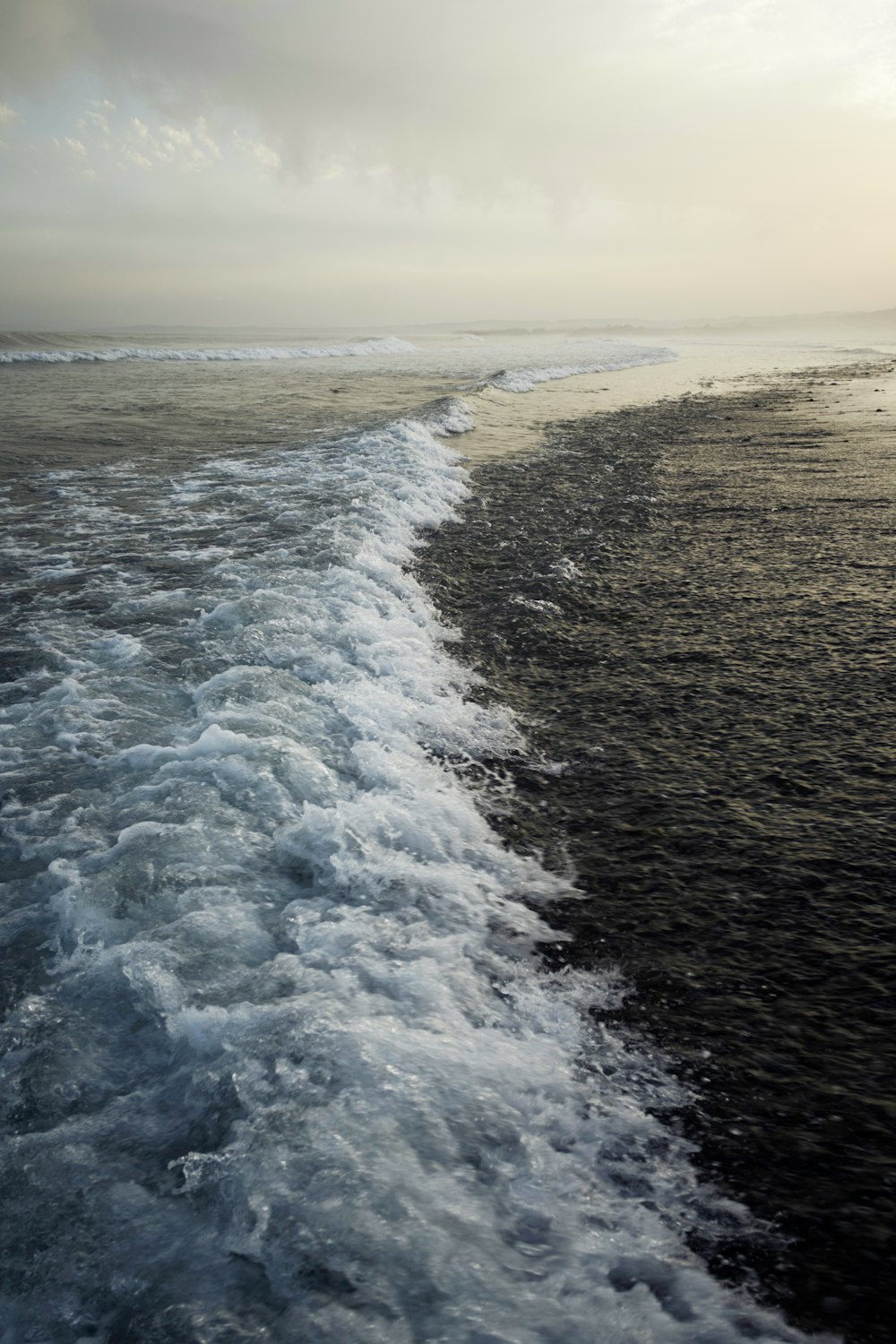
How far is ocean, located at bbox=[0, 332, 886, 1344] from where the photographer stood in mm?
2004

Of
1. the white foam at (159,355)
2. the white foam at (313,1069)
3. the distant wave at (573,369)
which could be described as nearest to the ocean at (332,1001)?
the white foam at (313,1069)

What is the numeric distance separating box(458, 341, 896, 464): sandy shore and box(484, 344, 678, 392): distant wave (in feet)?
2.88

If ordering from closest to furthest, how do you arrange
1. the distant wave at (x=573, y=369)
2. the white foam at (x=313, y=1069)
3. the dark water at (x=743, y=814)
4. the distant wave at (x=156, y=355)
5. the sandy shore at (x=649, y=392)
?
the white foam at (x=313, y=1069), the dark water at (x=743, y=814), the sandy shore at (x=649, y=392), the distant wave at (x=573, y=369), the distant wave at (x=156, y=355)

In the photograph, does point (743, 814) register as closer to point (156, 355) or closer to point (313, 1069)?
point (313, 1069)

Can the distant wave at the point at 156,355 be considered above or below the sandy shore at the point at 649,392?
above

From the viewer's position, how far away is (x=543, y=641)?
247 inches

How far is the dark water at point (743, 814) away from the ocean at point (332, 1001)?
48 mm

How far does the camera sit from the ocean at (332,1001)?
2004mm

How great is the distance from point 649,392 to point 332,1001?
2781cm

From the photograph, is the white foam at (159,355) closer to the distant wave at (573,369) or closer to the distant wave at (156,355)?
the distant wave at (156,355)

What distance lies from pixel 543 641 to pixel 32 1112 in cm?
477

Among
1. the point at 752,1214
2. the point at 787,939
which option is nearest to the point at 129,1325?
the point at 752,1214

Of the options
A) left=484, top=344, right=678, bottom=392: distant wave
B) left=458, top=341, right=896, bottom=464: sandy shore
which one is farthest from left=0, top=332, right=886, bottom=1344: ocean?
left=484, top=344, right=678, bottom=392: distant wave

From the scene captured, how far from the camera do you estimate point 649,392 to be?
88.0 feet
